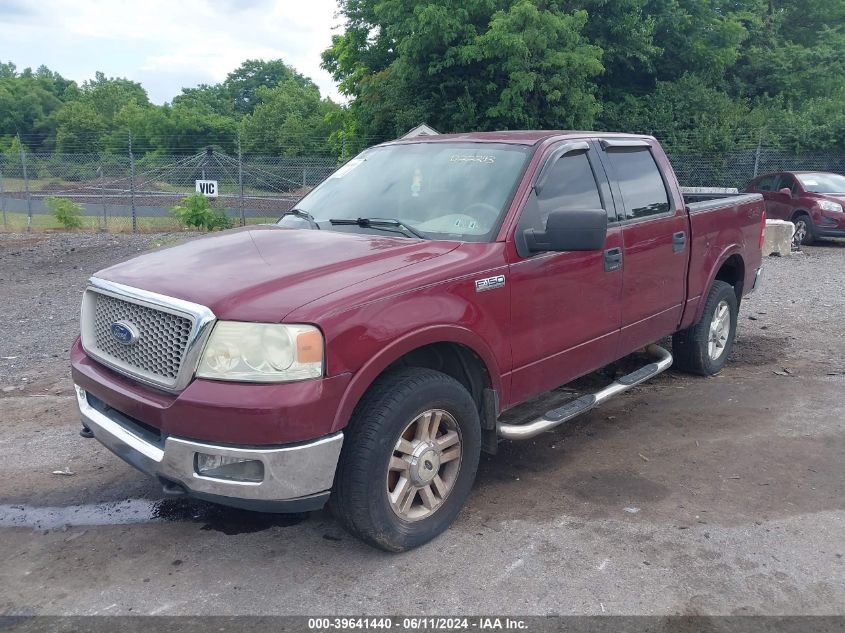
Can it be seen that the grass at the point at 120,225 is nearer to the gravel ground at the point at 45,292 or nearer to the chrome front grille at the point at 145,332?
the gravel ground at the point at 45,292

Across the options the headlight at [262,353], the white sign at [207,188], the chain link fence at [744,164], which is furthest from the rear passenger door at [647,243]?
the chain link fence at [744,164]

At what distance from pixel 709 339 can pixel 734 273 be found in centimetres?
71

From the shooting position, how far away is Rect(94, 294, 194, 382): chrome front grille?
3.18m

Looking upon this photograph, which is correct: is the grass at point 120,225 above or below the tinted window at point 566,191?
below

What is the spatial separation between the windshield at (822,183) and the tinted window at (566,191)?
13.6 meters

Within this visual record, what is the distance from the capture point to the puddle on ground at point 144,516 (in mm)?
3881

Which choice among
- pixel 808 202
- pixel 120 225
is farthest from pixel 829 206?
pixel 120 225

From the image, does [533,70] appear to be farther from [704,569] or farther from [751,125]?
[704,569]

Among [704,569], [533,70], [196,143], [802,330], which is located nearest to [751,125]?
[533,70]

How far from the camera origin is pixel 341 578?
3346 mm

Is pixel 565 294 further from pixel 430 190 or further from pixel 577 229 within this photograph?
pixel 430 190

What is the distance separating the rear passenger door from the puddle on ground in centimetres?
254

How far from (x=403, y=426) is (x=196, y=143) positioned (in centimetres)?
4931

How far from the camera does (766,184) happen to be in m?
17.2
